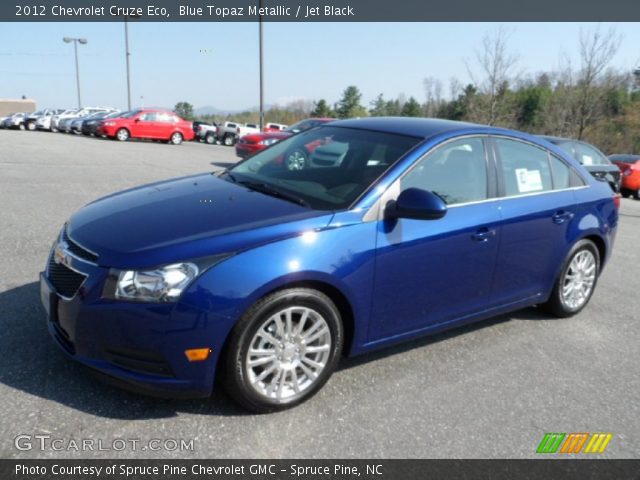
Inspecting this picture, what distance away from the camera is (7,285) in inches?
174

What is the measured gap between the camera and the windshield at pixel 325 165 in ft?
11.3

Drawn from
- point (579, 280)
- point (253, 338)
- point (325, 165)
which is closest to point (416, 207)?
point (325, 165)

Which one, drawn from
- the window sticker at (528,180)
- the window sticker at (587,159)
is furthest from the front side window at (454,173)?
the window sticker at (587,159)

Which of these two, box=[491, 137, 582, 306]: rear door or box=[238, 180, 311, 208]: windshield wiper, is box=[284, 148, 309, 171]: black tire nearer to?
box=[238, 180, 311, 208]: windshield wiper

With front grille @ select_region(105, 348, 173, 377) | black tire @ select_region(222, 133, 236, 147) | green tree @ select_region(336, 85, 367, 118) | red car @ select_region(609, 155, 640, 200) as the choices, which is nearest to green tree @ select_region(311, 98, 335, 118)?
green tree @ select_region(336, 85, 367, 118)

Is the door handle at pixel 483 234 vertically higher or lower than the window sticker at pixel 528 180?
lower

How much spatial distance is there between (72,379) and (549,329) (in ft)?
12.0

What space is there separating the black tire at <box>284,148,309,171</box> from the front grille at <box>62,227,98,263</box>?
1.60 m

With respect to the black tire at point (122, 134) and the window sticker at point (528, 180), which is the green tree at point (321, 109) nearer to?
the black tire at point (122, 134)

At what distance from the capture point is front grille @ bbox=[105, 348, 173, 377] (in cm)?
270

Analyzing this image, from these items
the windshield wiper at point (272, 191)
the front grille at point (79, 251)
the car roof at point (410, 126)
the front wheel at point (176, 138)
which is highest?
the car roof at point (410, 126)
